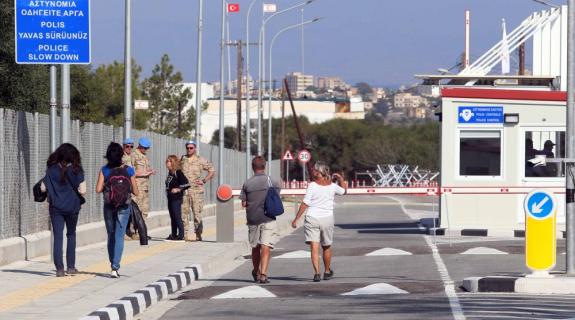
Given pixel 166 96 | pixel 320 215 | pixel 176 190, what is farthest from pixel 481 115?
pixel 166 96

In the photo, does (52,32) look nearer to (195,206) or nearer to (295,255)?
(295,255)

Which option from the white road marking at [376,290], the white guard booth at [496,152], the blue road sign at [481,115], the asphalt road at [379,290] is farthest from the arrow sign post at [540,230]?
the blue road sign at [481,115]

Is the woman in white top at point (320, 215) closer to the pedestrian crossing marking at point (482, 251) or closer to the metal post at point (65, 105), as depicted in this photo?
the metal post at point (65, 105)

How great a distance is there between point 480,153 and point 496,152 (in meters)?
0.37

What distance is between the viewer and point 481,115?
31844 mm

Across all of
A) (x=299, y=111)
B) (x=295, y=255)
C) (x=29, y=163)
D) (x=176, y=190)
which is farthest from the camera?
(x=299, y=111)

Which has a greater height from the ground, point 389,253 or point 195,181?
point 195,181

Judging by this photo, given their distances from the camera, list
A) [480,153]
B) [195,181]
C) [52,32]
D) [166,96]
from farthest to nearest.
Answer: [166,96] < [480,153] < [195,181] < [52,32]

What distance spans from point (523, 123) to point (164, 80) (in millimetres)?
57677

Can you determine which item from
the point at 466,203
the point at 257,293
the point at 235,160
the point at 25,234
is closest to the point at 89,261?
the point at 25,234


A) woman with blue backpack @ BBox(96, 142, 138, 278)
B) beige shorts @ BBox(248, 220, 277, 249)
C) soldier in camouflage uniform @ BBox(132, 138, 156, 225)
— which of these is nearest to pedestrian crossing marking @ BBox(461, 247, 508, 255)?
soldier in camouflage uniform @ BBox(132, 138, 156, 225)

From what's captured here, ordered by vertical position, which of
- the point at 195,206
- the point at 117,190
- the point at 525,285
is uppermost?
the point at 117,190

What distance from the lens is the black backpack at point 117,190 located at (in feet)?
59.2

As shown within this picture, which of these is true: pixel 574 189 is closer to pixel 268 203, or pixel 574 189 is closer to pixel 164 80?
pixel 268 203
